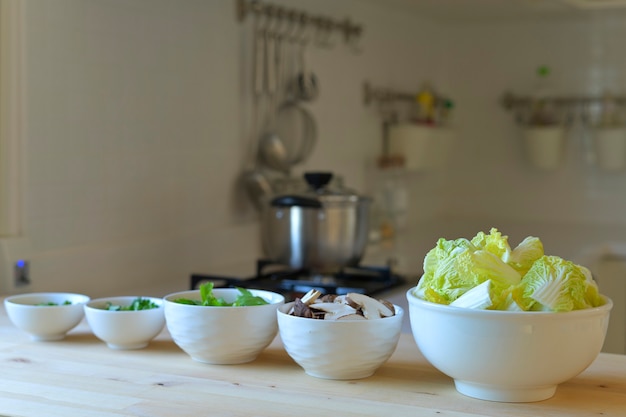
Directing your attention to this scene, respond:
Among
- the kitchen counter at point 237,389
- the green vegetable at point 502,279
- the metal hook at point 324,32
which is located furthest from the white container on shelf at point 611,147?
the green vegetable at point 502,279

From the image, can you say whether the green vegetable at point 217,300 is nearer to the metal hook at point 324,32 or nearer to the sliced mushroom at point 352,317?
the sliced mushroom at point 352,317

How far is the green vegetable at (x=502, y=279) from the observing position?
920 millimetres

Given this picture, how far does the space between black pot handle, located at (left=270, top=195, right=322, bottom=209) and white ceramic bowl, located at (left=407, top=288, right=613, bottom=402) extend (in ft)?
2.96

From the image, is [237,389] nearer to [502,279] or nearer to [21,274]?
[502,279]

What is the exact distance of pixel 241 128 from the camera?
2.35 m

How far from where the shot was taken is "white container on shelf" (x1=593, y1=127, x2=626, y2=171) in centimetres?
322

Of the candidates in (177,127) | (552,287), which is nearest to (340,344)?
(552,287)

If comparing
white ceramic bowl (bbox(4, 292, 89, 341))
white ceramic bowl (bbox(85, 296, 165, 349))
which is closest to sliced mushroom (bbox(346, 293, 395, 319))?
white ceramic bowl (bbox(85, 296, 165, 349))

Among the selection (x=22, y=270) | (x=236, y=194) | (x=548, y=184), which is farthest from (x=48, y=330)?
(x=548, y=184)

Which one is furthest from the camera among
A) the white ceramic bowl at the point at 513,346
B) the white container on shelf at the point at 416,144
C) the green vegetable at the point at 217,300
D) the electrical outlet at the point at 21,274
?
the white container on shelf at the point at 416,144

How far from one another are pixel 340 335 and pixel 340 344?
1cm

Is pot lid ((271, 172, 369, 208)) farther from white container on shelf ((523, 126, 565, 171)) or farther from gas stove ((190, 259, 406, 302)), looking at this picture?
white container on shelf ((523, 126, 565, 171))

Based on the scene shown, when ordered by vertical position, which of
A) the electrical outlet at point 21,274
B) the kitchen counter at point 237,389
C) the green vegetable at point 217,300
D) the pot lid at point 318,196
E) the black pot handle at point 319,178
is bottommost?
the kitchen counter at point 237,389

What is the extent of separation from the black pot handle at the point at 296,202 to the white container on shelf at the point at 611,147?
1779 millimetres
